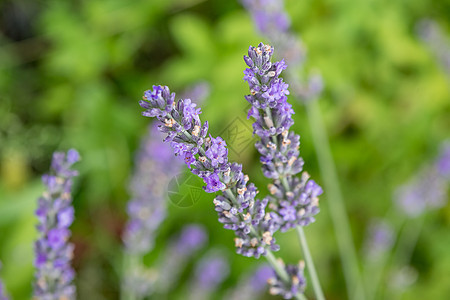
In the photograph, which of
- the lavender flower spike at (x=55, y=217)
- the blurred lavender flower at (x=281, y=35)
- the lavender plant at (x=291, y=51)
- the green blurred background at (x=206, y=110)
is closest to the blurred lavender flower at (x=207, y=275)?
the green blurred background at (x=206, y=110)

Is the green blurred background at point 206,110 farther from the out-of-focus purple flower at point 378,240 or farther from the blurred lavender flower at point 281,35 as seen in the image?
the blurred lavender flower at point 281,35

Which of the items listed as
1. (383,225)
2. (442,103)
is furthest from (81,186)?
(442,103)

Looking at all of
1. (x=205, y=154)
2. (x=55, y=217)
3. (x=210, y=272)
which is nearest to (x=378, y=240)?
(x=210, y=272)

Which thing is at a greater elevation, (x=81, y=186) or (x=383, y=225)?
(x=81, y=186)

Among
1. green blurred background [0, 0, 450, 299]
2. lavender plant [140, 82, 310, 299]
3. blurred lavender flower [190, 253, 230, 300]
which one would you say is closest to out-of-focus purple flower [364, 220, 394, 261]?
green blurred background [0, 0, 450, 299]

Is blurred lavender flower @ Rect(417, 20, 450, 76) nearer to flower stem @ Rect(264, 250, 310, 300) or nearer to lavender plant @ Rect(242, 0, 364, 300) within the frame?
lavender plant @ Rect(242, 0, 364, 300)

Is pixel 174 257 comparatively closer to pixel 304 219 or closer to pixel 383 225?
pixel 383 225

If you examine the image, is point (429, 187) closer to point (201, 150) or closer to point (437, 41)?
point (437, 41)
